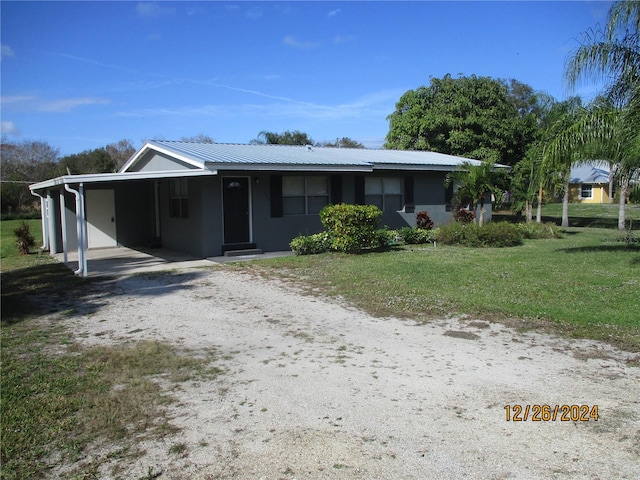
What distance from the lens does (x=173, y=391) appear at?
468 centimetres

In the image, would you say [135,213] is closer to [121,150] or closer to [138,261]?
[138,261]

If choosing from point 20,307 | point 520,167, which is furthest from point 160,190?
point 520,167

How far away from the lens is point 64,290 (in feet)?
32.1

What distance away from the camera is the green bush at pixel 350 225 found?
1365cm

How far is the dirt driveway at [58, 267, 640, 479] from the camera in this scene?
339 cm

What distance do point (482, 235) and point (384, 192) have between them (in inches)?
147

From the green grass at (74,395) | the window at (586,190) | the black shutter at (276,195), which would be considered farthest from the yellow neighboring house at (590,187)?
the green grass at (74,395)

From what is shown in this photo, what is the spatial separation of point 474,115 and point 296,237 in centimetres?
1557

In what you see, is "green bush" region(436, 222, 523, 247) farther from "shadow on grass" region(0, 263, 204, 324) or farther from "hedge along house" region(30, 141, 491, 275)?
"shadow on grass" region(0, 263, 204, 324)

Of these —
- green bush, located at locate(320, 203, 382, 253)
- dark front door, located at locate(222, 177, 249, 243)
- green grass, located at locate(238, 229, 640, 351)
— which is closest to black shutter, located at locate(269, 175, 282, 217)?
dark front door, located at locate(222, 177, 249, 243)

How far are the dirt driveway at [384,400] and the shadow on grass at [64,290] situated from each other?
42.2 inches

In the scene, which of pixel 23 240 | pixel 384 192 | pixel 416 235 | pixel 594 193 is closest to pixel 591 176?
pixel 594 193

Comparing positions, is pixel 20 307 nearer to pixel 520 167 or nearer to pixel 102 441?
pixel 102 441
